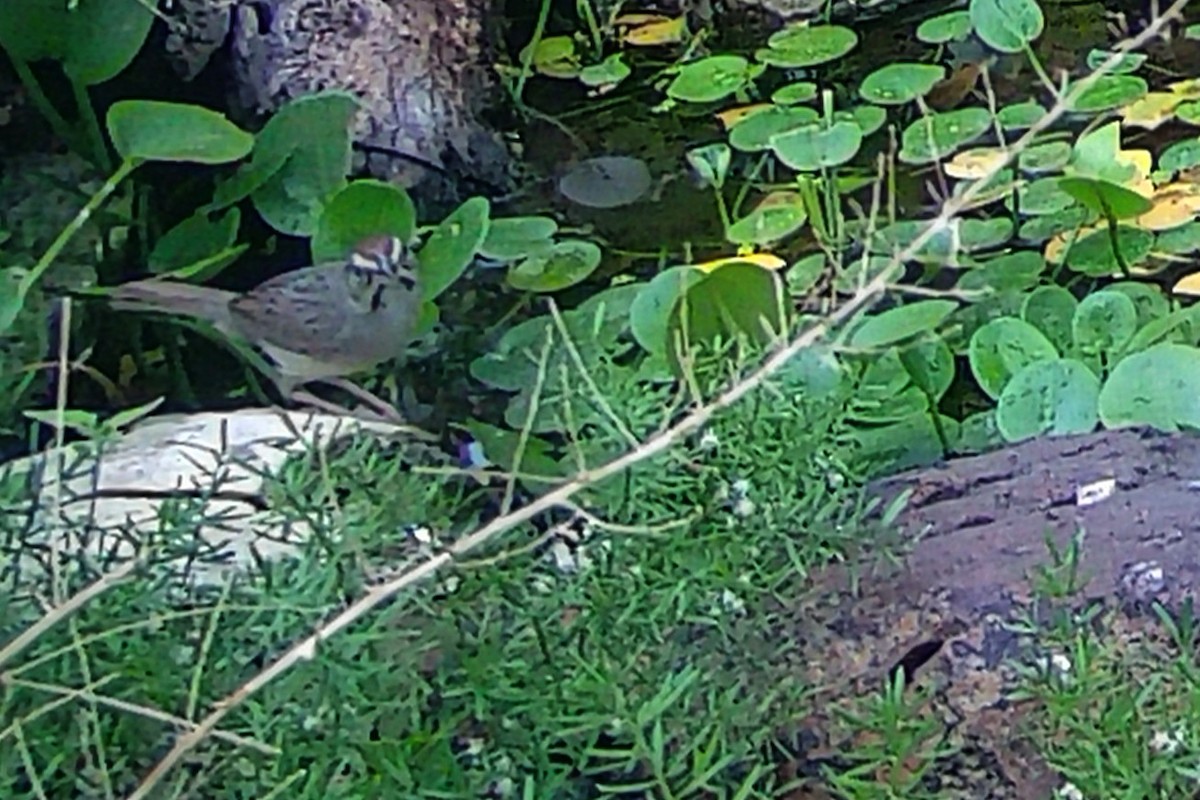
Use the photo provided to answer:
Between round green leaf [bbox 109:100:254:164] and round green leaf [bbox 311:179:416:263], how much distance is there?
5.2 inches

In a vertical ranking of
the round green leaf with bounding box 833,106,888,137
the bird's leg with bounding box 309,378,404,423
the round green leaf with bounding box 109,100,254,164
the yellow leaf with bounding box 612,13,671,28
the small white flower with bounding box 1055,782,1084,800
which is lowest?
the yellow leaf with bounding box 612,13,671,28

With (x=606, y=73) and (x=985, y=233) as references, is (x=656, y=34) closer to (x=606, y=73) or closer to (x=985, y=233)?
(x=606, y=73)

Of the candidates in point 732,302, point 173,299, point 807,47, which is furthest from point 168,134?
point 807,47

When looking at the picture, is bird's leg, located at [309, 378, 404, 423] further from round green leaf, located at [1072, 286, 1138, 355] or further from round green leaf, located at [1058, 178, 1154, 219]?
round green leaf, located at [1058, 178, 1154, 219]

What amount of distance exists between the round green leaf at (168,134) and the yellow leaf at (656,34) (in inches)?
51.9

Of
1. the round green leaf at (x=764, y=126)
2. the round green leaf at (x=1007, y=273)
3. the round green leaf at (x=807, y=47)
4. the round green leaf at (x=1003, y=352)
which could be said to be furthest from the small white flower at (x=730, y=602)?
the round green leaf at (x=807, y=47)

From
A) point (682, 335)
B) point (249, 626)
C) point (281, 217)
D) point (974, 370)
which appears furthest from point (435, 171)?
point (249, 626)

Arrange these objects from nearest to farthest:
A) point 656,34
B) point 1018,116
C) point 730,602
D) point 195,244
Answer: point 730,602
point 195,244
point 1018,116
point 656,34

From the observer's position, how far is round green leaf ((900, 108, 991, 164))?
2817 millimetres

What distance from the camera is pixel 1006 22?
2.90 metres

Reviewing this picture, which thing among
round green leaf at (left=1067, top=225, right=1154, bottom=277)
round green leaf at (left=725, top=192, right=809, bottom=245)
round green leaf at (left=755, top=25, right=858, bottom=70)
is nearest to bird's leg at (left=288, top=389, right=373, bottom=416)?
round green leaf at (left=725, top=192, right=809, bottom=245)

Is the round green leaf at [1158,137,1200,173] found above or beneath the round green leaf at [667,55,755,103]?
beneath

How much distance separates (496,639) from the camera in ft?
4.42

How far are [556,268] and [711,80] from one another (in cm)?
65
